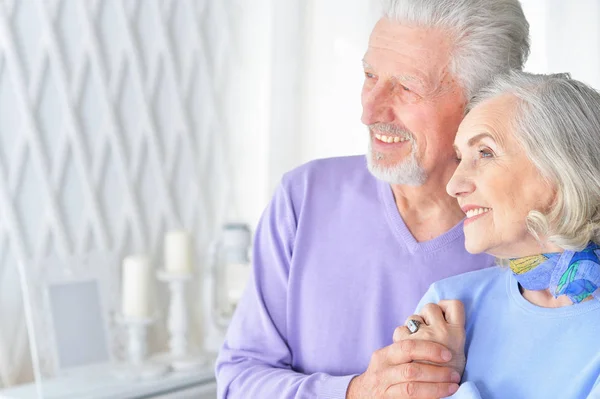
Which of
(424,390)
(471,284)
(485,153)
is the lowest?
(424,390)

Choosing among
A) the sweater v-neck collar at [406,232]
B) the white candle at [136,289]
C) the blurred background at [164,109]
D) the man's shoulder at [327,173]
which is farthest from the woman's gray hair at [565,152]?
the white candle at [136,289]

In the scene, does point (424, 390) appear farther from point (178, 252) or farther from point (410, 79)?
point (178, 252)

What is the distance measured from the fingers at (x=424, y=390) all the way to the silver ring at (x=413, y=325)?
0.08 m

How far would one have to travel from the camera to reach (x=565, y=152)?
3.75ft

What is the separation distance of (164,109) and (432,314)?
158 cm

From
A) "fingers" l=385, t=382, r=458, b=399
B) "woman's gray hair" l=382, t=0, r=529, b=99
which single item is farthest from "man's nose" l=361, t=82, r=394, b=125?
"fingers" l=385, t=382, r=458, b=399

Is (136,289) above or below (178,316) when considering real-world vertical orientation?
above

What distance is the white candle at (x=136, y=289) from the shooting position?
2.38 metres

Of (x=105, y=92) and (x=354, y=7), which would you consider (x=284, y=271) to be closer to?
(x=105, y=92)

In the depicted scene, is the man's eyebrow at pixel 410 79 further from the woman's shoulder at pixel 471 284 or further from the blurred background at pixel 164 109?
the blurred background at pixel 164 109

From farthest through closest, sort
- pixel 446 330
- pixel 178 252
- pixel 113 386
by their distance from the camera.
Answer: pixel 178 252
pixel 113 386
pixel 446 330

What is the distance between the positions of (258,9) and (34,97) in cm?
89

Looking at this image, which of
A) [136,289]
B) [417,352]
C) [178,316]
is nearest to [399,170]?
[417,352]

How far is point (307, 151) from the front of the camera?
301cm
